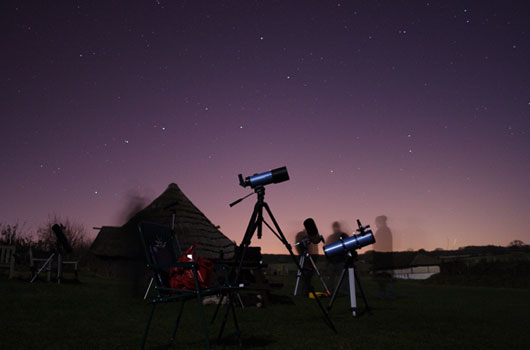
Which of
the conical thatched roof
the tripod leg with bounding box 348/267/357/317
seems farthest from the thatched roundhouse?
the tripod leg with bounding box 348/267/357/317

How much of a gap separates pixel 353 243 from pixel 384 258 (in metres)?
4.72

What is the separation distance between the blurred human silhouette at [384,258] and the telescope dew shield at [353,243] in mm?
1841

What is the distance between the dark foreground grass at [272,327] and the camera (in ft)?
15.2

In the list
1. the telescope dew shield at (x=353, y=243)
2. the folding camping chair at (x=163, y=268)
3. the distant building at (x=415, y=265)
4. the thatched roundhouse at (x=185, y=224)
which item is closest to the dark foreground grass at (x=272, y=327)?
the folding camping chair at (x=163, y=268)

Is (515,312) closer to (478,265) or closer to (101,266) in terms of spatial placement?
(478,265)

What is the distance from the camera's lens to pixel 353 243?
6676 millimetres

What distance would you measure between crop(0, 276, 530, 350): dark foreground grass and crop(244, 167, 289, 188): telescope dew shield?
1.86 m

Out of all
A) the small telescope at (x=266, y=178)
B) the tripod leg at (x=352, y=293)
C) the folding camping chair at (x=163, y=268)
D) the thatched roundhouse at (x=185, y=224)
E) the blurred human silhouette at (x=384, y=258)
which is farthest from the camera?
the thatched roundhouse at (x=185, y=224)

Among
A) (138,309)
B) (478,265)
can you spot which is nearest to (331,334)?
(138,309)

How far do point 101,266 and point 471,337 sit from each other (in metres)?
25.1

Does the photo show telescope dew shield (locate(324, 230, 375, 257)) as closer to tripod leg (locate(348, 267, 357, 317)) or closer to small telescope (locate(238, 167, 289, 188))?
tripod leg (locate(348, 267, 357, 317))

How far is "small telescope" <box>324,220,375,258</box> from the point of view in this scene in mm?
6648

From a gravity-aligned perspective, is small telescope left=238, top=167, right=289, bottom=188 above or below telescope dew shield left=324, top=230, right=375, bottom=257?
above

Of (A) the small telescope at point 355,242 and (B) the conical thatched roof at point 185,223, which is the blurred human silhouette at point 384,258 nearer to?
(A) the small telescope at point 355,242
